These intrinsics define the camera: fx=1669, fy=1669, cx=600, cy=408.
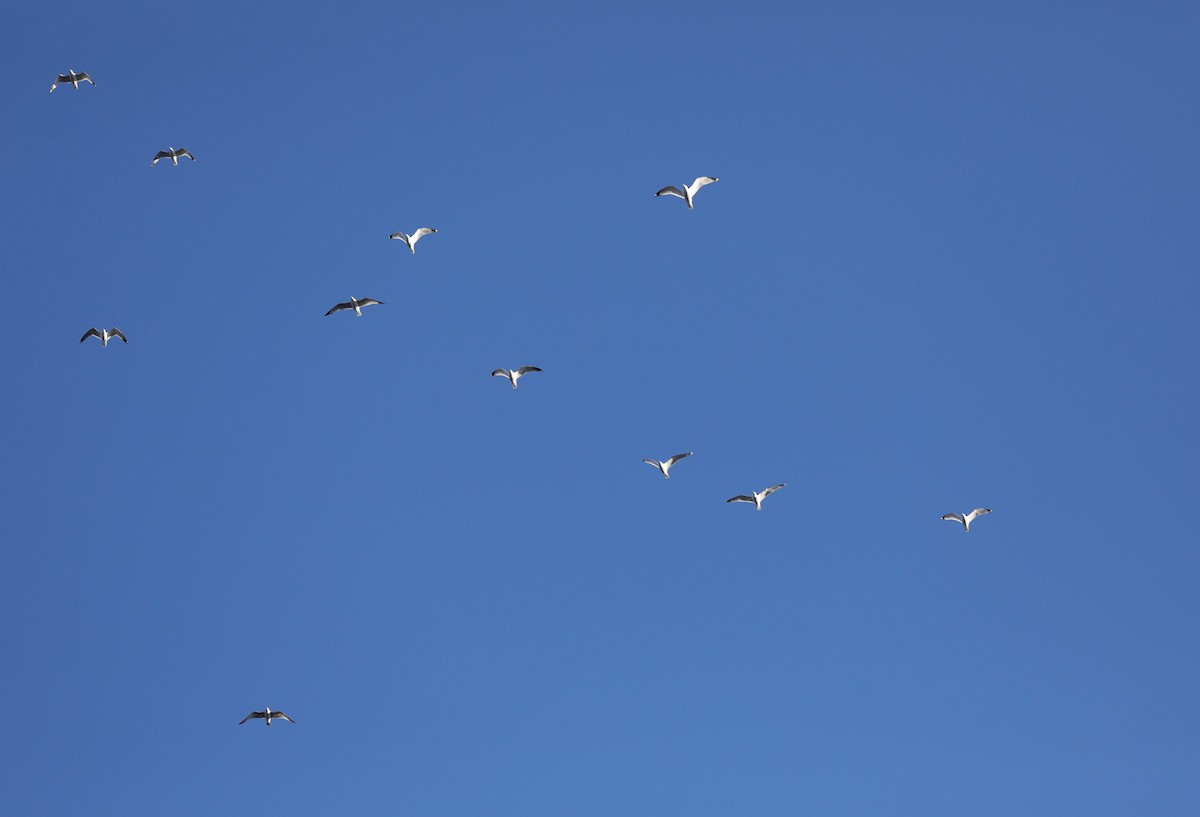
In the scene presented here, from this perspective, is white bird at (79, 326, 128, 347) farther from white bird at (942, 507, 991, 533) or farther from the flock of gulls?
white bird at (942, 507, 991, 533)

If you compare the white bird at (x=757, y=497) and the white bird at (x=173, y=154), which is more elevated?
the white bird at (x=173, y=154)

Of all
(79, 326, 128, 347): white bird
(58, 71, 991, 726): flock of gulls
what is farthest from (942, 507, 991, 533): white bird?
(79, 326, 128, 347): white bird

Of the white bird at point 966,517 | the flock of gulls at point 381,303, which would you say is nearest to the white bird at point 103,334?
the flock of gulls at point 381,303

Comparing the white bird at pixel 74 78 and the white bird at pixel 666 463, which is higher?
the white bird at pixel 74 78

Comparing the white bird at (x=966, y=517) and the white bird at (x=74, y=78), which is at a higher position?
the white bird at (x=74, y=78)

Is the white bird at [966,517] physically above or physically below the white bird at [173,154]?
below

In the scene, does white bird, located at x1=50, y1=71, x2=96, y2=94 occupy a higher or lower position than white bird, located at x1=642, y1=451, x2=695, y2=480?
higher

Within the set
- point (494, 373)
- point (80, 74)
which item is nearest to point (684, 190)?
point (494, 373)

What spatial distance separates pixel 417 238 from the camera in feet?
243

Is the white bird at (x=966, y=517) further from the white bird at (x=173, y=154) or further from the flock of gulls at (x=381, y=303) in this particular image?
the white bird at (x=173, y=154)

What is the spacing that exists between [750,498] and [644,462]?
521 centimetres

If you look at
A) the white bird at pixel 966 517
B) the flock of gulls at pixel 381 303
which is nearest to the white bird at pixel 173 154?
the flock of gulls at pixel 381 303

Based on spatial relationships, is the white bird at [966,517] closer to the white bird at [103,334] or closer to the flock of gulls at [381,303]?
the flock of gulls at [381,303]

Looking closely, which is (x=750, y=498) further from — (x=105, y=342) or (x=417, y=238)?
(x=105, y=342)
